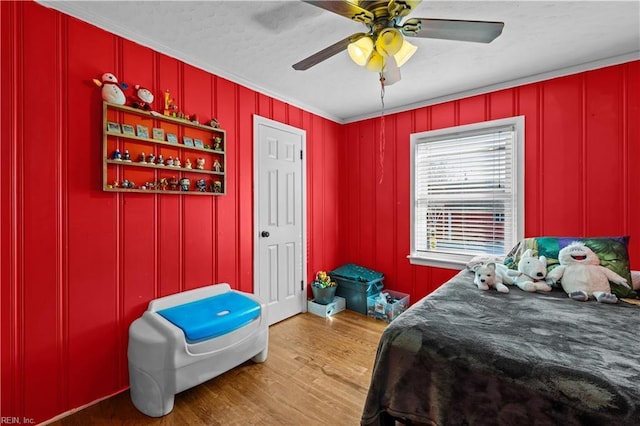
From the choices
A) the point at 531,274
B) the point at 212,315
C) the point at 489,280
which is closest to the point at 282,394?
the point at 212,315

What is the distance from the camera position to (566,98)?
238 cm

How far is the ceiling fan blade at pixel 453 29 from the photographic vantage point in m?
1.29

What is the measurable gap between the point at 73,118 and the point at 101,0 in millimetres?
697

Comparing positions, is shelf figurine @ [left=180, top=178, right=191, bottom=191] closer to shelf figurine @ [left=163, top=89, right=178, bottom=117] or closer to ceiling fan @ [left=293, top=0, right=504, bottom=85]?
shelf figurine @ [left=163, top=89, right=178, bottom=117]

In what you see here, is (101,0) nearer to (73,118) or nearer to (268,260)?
(73,118)

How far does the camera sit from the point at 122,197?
6.16 ft

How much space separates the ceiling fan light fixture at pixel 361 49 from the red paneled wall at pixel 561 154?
1.80m

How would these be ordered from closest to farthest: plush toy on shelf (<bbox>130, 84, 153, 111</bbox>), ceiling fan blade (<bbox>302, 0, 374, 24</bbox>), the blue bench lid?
ceiling fan blade (<bbox>302, 0, 374, 24</bbox>)
the blue bench lid
plush toy on shelf (<bbox>130, 84, 153, 111</bbox>)

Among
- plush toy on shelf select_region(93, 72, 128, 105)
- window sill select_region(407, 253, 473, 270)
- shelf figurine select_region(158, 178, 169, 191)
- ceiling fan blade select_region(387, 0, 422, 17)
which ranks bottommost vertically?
window sill select_region(407, 253, 473, 270)

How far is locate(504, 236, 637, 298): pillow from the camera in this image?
66.2 inches

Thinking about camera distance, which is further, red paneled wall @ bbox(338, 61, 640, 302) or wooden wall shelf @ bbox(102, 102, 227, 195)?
red paneled wall @ bbox(338, 61, 640, 302)

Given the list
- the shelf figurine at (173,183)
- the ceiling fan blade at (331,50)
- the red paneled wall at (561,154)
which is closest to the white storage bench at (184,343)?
the shelf figurine at (173,183)

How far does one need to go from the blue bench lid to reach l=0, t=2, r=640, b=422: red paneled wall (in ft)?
0.89

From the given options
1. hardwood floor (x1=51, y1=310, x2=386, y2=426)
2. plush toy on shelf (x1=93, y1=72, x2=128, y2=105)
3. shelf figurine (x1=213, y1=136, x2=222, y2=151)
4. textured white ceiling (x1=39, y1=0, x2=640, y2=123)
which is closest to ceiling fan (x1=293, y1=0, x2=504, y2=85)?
textured white ceiling (x1=39, y1=0, x2=640, y2=123)
